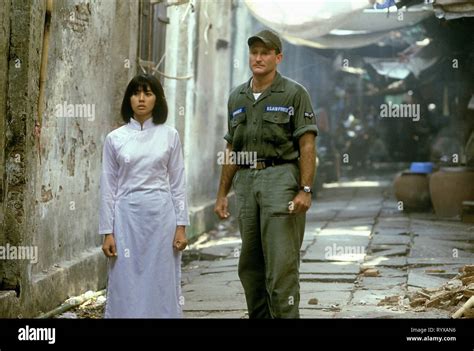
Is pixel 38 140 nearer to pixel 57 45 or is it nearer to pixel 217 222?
pixel 57 45

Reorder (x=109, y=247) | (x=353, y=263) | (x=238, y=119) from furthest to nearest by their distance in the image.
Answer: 1. (x=353, y=263)
2. (x=238, y=119)
3. (x=109, y=247)

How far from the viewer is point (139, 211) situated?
5.83 m

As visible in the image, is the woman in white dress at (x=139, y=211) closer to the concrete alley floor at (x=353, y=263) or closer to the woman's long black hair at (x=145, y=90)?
the woman's long black hair at (x=145, y=90)

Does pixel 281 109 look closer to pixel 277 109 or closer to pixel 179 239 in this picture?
pixel 277 109

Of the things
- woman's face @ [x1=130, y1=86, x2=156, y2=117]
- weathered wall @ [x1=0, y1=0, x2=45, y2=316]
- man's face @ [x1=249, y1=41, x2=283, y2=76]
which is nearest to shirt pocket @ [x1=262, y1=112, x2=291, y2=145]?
man's face @ [x1=249, y1=41, x2=283, y2=76]

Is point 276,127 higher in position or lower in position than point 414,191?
higher

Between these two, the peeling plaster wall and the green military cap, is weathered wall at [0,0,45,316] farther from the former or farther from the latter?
the peeling plaster wall

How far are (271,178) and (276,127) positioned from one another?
0.33 m

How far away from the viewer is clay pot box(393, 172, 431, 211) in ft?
51.3

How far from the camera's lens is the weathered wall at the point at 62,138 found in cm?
688

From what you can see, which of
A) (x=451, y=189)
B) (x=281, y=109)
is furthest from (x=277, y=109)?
(x=451, y=189)

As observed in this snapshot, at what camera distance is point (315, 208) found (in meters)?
17.3

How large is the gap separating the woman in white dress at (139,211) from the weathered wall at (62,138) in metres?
1.31

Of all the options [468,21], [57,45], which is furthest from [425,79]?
[57,45]
